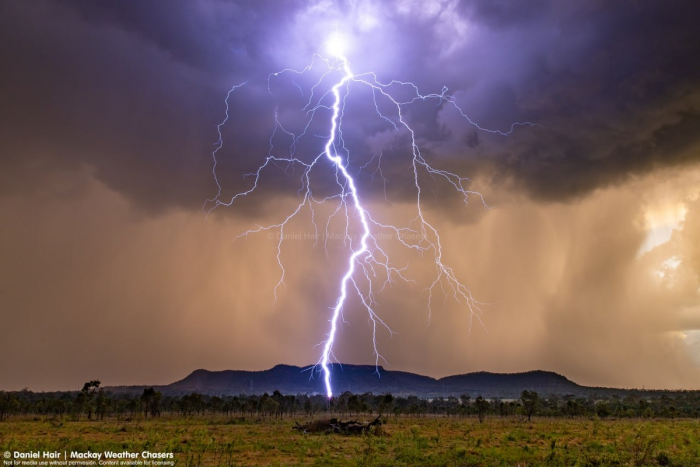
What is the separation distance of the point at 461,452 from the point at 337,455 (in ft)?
24.2

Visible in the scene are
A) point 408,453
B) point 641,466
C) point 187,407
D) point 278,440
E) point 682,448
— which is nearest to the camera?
point 641,466

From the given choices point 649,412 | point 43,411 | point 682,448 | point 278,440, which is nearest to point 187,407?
point 43,411

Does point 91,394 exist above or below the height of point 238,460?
below

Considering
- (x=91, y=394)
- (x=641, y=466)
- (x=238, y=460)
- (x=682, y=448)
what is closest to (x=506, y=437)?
(x=682, y=448)

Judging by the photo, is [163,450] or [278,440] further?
[278,440]

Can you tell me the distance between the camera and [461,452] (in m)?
24.2

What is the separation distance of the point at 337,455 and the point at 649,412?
296 ft

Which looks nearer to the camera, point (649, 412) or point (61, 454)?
point (61, 454)

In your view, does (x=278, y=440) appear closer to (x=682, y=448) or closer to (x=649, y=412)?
(x=682, y=448)

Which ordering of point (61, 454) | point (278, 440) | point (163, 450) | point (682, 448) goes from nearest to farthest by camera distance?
point (61, 454)
point (163, 450)
point (682, 448)
point (278, 440)

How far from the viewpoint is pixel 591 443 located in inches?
1148

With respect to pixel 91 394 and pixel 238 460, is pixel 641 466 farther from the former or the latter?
pixel 91 394

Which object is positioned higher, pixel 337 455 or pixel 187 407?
pixel 337 455

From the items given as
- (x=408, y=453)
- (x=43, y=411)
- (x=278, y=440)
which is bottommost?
(x=43, y=411)
